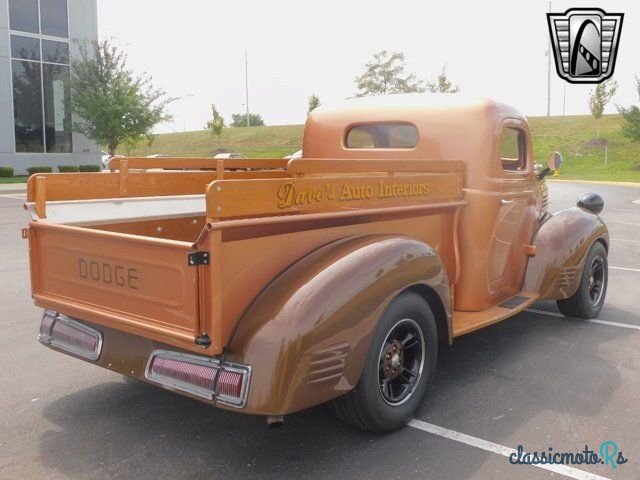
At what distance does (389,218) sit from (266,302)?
999 mm

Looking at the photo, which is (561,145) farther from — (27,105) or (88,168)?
(27,105)

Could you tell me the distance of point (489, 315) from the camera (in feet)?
13.7

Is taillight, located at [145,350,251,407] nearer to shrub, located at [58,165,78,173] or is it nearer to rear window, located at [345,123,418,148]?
rear window, located at [345,123,418,148]

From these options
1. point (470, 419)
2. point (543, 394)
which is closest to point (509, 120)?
point (543, 394)

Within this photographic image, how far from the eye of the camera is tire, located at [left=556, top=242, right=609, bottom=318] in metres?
5.28

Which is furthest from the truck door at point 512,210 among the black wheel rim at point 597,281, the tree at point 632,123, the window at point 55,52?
the tree at point 632,123

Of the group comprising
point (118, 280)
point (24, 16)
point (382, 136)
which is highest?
point (24, 16)

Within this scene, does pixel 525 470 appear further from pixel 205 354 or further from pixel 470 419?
pixel 205 354

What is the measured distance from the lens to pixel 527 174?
193 inches

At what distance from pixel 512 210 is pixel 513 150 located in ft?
1.80

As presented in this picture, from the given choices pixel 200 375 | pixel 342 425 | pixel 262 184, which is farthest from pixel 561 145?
pixel 200 375

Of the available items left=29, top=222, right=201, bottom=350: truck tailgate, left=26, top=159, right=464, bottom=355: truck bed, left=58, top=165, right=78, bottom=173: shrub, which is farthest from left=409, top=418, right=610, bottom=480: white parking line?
left=58, top=165, right=78, bottom=173: shrub

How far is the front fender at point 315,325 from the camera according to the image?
8.45 ft

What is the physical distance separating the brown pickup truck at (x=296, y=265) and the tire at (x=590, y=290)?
2.52ft
